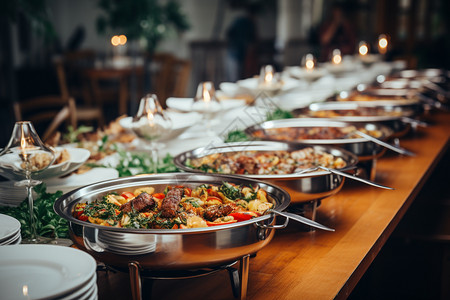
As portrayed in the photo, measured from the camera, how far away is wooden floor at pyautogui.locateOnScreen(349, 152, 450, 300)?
2.06m

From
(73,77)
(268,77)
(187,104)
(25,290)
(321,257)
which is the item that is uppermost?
(73,77)

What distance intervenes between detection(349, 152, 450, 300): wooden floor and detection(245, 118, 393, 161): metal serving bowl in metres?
0.45

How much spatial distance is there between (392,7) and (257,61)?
11.3 ft

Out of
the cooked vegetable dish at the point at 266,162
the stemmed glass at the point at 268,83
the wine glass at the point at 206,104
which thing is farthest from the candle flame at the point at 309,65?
the cooked vegetable dish at the point at 266,162

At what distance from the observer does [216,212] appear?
3.28ft

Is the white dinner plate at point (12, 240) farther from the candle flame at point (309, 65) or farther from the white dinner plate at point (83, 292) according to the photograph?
the candle flame at point (309, 65)

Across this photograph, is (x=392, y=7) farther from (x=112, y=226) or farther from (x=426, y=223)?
(x=112, y=226)

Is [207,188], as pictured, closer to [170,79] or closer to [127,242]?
[127,242]

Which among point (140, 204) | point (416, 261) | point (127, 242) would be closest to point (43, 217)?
point (140, 204)

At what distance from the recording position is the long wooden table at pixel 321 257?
3.26 feet

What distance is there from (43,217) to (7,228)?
18cm

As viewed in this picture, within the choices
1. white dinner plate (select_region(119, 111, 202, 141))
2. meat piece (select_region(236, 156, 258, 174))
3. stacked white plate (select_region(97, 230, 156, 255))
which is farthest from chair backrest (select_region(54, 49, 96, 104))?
stacked white plate (select_region(97, 230, 156, 255))

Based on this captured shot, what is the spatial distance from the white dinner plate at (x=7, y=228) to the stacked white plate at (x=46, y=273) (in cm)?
11

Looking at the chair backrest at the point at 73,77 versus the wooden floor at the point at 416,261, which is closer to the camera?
the wooden floor at the point at 416,261
